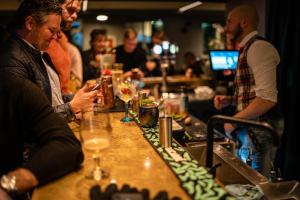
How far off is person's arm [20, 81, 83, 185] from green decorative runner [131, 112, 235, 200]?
0.41 meters

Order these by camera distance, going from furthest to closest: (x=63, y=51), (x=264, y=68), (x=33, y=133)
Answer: (x=63, y=51) → (x=264, y=68) → (x=33, y=133)

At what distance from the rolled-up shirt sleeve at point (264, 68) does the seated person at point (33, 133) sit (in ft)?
5.75

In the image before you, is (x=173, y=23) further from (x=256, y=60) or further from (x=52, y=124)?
(x=52, y=124)

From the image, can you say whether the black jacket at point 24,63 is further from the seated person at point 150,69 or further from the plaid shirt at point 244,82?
the seated person at point 150,69

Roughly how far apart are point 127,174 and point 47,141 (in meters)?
0.36

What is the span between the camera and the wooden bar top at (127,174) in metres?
1.20

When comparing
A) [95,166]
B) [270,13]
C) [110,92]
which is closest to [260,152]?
[110,92]

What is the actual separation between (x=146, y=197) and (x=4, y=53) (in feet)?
3.90

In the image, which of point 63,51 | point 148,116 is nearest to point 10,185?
point 148,116

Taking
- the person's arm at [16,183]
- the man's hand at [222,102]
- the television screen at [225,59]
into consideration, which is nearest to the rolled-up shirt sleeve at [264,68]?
the man's hand at [222,102]

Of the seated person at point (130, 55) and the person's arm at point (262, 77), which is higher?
the seated person at point (130, 55)

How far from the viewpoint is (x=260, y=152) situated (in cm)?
271

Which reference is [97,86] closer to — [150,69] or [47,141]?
[47,141]

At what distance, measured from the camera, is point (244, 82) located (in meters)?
2.82
